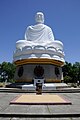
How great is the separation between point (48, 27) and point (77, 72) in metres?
26.5

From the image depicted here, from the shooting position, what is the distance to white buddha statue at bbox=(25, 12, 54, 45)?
26094mm

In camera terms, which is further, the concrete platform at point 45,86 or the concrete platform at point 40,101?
the concrete platform at point 45,86

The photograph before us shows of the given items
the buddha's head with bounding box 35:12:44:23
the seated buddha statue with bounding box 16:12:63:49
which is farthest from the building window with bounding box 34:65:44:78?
the buddha's head with bounding box 35:12:44:23

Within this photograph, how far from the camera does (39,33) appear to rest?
87.3 feet

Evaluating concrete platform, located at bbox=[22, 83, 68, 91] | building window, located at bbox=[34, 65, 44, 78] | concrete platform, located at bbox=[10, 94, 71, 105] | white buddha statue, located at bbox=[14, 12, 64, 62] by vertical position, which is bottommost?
concrete platform, located at bbox=[10, 94, 71, 105]

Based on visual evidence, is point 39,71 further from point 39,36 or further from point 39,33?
point 39,33

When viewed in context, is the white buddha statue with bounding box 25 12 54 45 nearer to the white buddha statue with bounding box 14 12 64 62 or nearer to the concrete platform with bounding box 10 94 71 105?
the white buddha statue with bounding box 14 12 64 62

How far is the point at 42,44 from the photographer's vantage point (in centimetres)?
2445

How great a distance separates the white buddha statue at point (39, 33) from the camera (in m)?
26.1

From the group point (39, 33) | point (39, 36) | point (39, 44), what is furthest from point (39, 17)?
point (39, 44)

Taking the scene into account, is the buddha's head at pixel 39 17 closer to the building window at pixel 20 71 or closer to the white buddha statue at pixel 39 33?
the white buddha statue at pixel 39 33

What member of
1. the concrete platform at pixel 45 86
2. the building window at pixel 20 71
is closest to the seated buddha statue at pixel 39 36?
the building window at pixel 20 71

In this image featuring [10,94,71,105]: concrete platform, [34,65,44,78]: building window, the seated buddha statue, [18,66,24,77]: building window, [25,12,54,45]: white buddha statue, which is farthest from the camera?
[25,12,54,45]: white buddha statue

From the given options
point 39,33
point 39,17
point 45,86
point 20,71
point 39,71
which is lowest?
point 45,86
